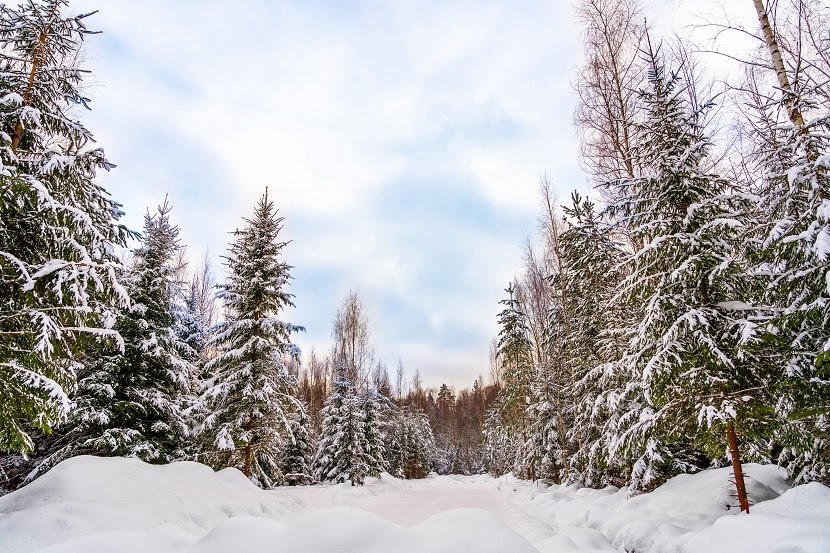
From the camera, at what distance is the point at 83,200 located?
7.32m

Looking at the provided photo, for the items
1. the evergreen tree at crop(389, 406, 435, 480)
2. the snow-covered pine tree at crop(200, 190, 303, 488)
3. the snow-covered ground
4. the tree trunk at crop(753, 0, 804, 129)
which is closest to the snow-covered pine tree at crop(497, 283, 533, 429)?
the snow-covered ground

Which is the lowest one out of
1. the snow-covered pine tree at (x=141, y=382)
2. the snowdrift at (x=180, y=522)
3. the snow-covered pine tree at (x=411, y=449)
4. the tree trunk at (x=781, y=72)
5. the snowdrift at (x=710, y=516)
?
the snow-covered pine tree at (x=411, y=449)

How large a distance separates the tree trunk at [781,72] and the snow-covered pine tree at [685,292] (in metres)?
1.30

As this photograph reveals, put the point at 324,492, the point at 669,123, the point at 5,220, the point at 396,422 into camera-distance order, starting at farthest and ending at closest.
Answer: the point at 396,422 → the point at 324,492 → the point at 669,123 → the point at 5,220

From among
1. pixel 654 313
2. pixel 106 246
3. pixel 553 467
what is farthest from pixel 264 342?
pixel 553 467

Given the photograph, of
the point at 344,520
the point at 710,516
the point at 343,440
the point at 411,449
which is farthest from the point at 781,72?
the point at 411,449

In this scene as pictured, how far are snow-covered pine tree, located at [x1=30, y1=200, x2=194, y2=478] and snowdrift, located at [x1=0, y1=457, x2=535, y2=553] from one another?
12.4 ft

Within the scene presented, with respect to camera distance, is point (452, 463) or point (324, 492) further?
point (452, 463)

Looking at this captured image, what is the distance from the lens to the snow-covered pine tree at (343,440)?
23234 mm

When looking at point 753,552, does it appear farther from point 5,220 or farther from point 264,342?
point 264,342

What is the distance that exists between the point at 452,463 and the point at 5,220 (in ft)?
167

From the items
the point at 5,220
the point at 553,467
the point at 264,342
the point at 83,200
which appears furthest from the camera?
the point at 553,467

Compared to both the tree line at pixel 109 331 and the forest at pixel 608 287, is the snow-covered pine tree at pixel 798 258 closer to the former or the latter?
the forest at pixel 608 287

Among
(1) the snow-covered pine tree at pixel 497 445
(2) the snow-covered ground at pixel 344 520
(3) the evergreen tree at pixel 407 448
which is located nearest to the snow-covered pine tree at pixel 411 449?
(3) the evergreen tree at pixel 407 448
